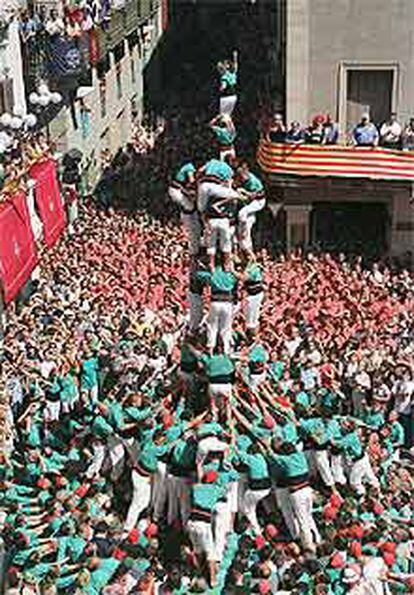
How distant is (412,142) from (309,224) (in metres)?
3.76

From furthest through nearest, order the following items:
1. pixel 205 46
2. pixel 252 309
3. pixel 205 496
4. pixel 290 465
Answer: pixel 205 46
pixel 252 309
pixel 290 465
pixel 205 496

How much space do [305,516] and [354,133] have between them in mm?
14652

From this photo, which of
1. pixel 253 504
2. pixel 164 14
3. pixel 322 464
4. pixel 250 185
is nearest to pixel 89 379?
pixel 253 504

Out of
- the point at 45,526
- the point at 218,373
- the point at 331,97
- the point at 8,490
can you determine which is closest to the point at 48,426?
the point at 8,490

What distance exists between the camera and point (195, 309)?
14922 millimetres

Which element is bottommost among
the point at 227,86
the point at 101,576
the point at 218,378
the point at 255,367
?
the point at 101,576

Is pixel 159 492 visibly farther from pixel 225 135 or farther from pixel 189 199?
pixel 225 135

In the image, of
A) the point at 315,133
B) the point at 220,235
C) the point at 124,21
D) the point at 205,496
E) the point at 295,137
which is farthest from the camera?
the point at 124,21

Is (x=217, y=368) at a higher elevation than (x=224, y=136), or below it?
below

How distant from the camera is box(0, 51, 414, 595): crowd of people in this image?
1337 centimetres

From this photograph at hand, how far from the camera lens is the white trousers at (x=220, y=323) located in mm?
14281

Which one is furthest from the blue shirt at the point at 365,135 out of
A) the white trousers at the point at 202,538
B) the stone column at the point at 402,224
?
the white trousers at the point at 202,538

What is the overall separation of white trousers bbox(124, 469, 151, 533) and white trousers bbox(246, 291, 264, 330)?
288 centimetres

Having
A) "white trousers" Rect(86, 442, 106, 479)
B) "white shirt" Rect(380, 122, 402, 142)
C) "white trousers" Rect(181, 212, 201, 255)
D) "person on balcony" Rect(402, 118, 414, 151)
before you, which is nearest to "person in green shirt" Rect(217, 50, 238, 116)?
"white trousers" Rect(181, 212, 201, 255)
